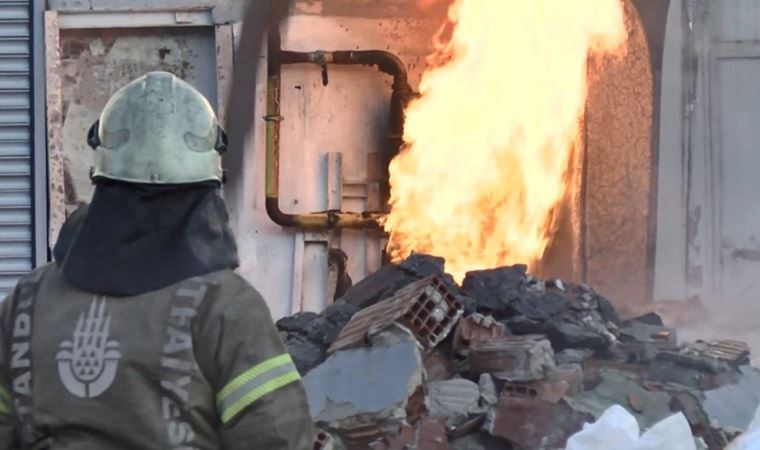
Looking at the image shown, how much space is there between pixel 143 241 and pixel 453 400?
12.2 ft

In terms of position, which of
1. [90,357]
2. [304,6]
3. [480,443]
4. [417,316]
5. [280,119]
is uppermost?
[304,6]

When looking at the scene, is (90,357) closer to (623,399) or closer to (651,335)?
(623,399)

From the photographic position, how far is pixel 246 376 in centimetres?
261

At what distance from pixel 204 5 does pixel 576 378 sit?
3.67 m

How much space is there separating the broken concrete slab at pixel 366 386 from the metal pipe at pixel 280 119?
223 cm

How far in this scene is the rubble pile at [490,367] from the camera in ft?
19.8

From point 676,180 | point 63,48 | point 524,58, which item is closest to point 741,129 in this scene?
point 676,180

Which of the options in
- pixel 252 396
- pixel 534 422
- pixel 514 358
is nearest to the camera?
pixel 252 396

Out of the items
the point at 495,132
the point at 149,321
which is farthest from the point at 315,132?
the point at 149,321

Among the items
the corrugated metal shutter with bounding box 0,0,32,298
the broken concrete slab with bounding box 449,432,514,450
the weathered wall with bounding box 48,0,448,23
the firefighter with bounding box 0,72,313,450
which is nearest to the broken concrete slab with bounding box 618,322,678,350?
the broken concrete slab with bounding box 449,432,514,450

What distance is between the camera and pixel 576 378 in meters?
6.45

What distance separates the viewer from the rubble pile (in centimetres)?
604

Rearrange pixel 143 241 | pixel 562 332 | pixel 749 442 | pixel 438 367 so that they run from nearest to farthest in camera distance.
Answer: pixel 143 241 < pixel 749 442 < pixel 438 367 < pixel 562 332

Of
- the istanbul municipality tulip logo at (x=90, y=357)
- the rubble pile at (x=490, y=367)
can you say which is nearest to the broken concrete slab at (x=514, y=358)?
the rubble pile at (x=490, y=367)
